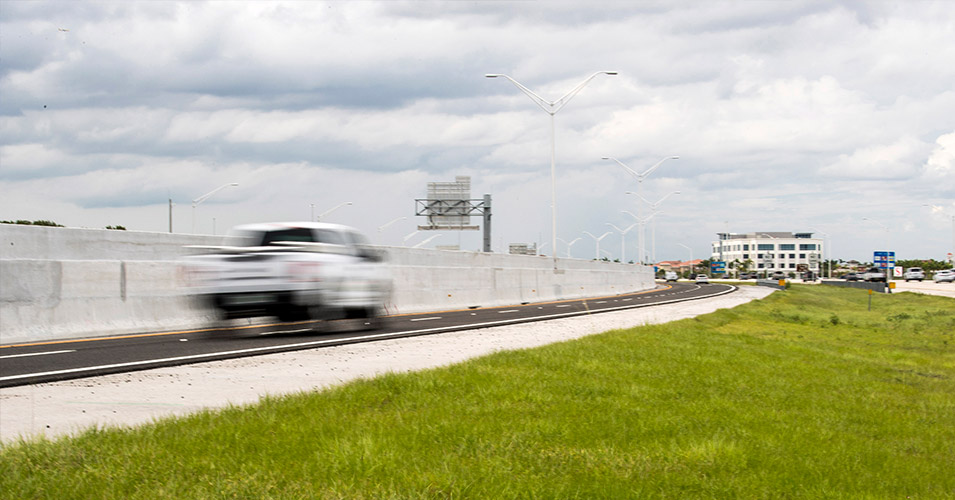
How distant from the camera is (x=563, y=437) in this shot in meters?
6.55

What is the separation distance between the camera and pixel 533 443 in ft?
20.5

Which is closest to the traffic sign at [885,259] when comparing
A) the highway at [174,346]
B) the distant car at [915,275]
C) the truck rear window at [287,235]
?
the distant car at [915,275]

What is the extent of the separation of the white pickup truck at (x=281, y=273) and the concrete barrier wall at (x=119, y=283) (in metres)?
0.75

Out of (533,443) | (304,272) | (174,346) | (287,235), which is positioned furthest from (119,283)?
(533,443)

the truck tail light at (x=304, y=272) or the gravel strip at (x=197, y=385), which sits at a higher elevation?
the truck tail light at (x=304, y=272)

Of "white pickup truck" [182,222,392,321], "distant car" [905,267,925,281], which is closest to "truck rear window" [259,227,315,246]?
"white pickup truck" [182,222,392,321]

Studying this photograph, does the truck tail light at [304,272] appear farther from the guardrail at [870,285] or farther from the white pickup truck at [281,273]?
the guardrail at [870,285]

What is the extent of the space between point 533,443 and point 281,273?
9528 mm

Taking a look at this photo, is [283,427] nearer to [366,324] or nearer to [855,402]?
[855,402]

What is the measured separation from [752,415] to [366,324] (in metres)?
11.3

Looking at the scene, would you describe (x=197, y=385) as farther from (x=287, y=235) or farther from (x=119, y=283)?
(x=119, y=283)

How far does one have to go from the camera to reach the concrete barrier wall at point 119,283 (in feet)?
47.4

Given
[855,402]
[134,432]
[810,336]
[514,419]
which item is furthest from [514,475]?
[810,336]

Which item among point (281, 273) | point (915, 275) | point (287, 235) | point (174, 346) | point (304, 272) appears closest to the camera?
point (174, 346)
